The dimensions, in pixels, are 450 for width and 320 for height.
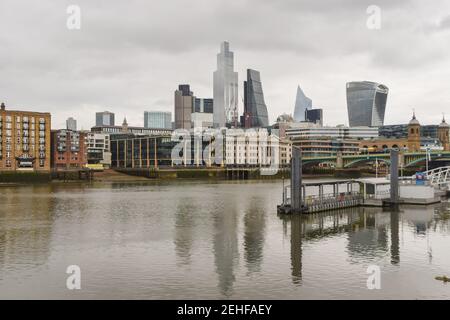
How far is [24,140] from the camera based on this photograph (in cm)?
16100

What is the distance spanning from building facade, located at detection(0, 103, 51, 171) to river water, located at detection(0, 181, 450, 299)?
9876 centimetres

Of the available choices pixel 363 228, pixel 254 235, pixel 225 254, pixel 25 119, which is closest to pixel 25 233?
pixel 225 254

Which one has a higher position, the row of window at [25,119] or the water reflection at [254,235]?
the row of window at [25,119]

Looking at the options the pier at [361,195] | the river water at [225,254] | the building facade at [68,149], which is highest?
the building facade at [68,149]

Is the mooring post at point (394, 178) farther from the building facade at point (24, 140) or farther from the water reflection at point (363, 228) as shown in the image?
the building facade at point (24, 140)

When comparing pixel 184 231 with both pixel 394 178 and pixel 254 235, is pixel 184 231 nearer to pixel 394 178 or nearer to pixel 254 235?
pixel 254 235

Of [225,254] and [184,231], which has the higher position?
[184,231]

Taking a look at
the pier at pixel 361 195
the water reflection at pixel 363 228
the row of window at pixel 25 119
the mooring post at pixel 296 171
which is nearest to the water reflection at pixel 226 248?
the water reflection at pixel 363 228

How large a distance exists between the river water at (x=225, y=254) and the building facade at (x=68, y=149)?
118 meters

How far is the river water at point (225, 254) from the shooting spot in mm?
28781

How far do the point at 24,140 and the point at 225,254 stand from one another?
138667 millimetres
